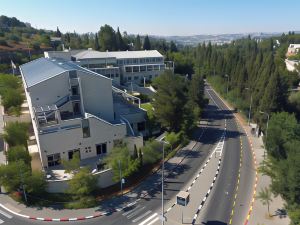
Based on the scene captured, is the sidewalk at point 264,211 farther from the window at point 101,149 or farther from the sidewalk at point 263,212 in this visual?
the window at point 101,149

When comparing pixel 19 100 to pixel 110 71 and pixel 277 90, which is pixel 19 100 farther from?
pixel 277 90

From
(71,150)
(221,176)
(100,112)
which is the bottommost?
(221,176)

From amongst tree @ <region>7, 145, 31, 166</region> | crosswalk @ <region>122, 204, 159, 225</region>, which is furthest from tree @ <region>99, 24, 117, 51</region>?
crosswalk @ <region>122, 204, 159, 225</region>

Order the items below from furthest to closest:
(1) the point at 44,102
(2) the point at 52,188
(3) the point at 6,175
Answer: (1) the point at 44,102 → (2) the point at 52,188 → (3) the point at 6,175

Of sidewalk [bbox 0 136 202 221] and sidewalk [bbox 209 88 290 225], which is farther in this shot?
sidewalk [bbox 0 136 202 221]

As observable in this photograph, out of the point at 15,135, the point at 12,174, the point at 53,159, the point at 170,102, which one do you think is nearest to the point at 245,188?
the point at 170,102

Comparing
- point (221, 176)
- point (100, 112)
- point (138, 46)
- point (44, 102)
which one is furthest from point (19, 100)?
point (138, 46)

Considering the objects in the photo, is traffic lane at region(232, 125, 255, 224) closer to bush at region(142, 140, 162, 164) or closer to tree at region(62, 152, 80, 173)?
bush at region(142, 140, 162, 164)

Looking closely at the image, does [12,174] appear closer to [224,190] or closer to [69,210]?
[69,210]
